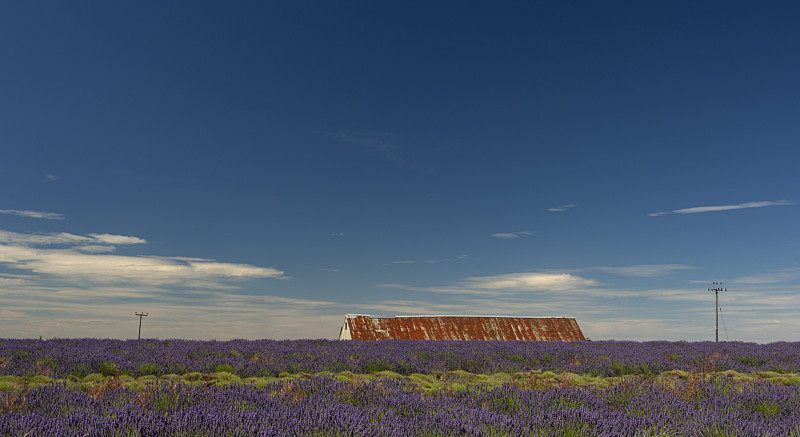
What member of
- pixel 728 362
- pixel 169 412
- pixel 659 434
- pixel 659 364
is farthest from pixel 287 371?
pixel 728 362

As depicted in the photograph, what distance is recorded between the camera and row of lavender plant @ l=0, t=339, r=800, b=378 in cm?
916

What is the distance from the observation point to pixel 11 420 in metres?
3.63

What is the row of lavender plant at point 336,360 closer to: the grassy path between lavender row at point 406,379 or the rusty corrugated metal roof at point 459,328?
the grassy path between lavender row at point 406,379

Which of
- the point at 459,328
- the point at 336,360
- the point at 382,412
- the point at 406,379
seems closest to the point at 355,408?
the point at 382,412

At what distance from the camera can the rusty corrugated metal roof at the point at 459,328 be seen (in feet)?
80.3

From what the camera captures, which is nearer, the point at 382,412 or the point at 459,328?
the point at 382,412

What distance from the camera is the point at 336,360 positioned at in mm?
10555

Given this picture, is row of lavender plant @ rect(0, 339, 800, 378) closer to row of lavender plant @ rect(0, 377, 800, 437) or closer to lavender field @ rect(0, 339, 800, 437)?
lavender field @ rect(0, 339, 800, 437)

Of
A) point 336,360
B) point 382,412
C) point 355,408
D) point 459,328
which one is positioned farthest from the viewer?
point 459,328

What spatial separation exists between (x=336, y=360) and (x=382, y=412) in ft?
20.9

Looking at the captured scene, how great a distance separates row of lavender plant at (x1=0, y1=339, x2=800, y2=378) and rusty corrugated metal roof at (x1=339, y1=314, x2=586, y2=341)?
10.3 m

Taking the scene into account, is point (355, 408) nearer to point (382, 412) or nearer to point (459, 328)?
point (382, 412)

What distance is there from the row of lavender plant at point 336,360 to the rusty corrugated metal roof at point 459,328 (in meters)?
10.3

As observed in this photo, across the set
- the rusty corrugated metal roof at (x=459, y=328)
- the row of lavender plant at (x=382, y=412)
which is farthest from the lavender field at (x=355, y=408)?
the rusty corrugated metal roof at (x=459, y=328)
